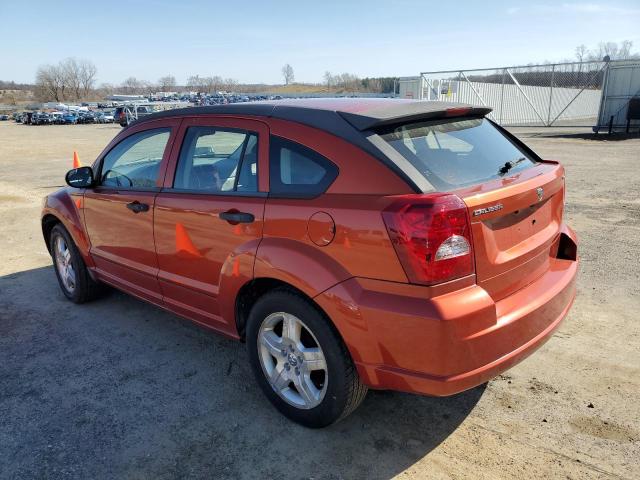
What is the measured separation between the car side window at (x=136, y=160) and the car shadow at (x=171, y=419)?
1.28 metres

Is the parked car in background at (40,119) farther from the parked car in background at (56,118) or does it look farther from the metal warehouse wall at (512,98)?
the metal warehouse wall at (512,98)

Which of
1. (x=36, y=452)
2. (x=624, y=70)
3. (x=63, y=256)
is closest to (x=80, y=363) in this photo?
(x=36, y=452)

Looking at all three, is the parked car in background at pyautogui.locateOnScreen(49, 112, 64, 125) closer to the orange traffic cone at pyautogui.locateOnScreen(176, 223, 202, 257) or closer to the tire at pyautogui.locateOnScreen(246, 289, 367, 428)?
the orange traffic cone at pyautogui.locateOnScreen(176, 223, 202, 257)

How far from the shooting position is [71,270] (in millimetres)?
4824

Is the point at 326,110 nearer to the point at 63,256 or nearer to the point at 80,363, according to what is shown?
the point at 80,363

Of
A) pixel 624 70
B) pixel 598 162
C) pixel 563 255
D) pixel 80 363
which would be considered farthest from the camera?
pixel 624 70

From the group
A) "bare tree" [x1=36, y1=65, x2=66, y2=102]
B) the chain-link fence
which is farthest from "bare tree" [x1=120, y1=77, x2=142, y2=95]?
the chain-link fence

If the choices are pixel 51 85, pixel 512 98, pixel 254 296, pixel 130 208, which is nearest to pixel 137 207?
pixel 130 208

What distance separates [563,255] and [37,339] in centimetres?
406

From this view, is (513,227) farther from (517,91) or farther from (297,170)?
(517,91)

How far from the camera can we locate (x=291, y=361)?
2.87 m

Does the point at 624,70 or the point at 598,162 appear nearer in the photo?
the point at 598,162

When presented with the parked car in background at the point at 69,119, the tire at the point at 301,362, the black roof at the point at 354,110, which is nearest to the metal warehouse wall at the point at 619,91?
the black roof at the point at 354,110

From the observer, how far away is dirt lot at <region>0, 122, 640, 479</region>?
259cm
